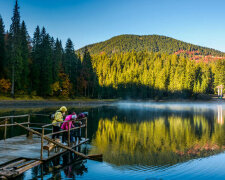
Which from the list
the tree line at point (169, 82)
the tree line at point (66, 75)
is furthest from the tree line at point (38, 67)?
the tree line at point (169, 82)

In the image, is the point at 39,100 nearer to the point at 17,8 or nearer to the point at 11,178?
the point at 17,8

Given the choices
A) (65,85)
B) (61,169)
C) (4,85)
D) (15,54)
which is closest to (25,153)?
(61,169)

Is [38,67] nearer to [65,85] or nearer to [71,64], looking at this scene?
[65,85]

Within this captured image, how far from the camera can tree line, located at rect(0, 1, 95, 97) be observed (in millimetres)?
53875

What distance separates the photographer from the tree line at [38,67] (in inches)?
2121

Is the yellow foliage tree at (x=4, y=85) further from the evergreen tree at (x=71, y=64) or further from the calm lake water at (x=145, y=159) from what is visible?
the calm lake water at (x=145, y=159)

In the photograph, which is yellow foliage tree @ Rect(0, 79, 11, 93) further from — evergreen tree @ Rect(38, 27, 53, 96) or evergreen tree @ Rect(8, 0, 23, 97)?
evergreen tree @ Rect(38, 27, 53, 96)

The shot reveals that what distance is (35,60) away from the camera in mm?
62781

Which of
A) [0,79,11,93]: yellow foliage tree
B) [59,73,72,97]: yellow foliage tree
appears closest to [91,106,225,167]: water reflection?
[0,79,11,93]: yellow foliage tree

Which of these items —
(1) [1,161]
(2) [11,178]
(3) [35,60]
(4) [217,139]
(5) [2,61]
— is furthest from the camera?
(3) [35,60]

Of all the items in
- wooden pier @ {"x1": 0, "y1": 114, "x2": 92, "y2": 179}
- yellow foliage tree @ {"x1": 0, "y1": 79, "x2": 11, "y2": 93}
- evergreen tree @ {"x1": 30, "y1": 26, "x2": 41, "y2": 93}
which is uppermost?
evergreen tree @ {"x1": 30, "y1": 26, "x2": 41, "y2": 93}

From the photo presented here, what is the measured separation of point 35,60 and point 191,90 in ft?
259

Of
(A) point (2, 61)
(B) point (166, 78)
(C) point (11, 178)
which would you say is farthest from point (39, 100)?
(B) point (166, 78)

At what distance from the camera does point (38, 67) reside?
62.0 m
